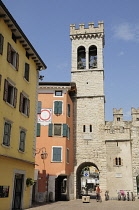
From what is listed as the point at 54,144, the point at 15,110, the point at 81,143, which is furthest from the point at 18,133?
the point at 81,143

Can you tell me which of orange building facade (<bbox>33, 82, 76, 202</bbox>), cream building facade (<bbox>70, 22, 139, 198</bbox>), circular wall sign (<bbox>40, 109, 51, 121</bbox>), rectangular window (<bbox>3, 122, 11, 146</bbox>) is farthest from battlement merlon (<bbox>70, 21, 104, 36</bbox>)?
rectangular window (<bbox>3, 122, 11, 146</bbox>)

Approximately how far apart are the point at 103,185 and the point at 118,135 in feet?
19.9

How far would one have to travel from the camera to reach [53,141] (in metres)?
27.6

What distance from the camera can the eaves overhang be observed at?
1559 cm

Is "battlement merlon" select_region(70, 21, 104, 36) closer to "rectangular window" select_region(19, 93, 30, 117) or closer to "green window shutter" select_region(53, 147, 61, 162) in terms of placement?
"green window shutter" select_region(53, 147, 61, 162)

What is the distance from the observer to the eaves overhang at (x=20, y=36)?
51.2 feet

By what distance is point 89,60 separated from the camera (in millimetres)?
36375

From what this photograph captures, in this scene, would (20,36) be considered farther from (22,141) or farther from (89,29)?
(89,29)

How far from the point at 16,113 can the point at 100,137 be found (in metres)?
16.2

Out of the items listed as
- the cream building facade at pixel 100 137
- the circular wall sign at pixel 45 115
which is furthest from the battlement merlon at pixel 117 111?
the circular wall sign at pixel 45 115

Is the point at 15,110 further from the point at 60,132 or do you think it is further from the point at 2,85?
the point at 60,132

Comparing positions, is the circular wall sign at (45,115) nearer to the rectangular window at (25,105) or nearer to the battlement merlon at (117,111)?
the battlement merlon at (117,111)

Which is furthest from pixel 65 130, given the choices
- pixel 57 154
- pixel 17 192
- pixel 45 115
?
pixel 17 192

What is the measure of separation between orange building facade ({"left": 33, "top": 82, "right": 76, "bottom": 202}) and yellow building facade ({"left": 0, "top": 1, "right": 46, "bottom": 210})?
7.58m
